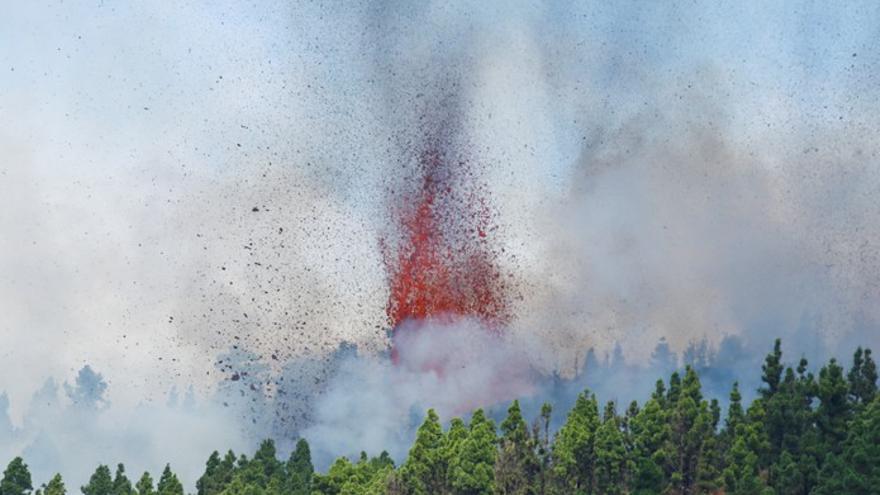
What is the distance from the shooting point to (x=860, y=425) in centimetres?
9056

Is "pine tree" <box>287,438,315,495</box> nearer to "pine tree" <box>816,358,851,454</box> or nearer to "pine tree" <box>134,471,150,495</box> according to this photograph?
"pine tree" <box>134,471,150,495</box>

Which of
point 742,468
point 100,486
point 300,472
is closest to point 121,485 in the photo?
point 100,486

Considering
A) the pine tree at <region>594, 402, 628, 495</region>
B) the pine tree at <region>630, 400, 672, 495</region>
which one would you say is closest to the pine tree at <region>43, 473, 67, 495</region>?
the pine tree at <region>594, 402, 628, 495</region>

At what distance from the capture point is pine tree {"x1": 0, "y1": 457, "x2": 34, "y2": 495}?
116m

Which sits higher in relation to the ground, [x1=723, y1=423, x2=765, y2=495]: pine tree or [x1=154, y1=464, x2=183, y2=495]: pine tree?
[x1=154, y1=464, x2=183, y2=495]: pine tree

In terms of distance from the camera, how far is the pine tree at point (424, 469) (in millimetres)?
98812

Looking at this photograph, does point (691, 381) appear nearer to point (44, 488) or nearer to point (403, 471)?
point (403, 471)

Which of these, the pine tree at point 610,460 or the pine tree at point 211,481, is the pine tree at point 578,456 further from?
the pine tree at point 211,481

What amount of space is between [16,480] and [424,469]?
38192mm

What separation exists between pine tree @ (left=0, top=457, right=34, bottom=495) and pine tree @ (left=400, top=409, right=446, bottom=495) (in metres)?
35.6

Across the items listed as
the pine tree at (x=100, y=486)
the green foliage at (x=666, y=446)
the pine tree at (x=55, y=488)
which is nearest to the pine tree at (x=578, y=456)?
the green foliage at (x=666, y=446)

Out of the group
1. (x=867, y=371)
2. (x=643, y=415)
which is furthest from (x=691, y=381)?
(x=867, y=371)

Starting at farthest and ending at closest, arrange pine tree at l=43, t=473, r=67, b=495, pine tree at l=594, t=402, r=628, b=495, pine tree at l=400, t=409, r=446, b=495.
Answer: pine tree at l=43, t=473, r=67, b=495 < pine tree at l=400, t=409, r=446, b=495 < pine tree at l=594, t=402, r=628, b=495

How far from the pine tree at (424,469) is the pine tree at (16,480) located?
35.6 m
